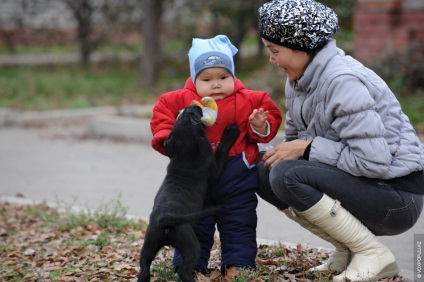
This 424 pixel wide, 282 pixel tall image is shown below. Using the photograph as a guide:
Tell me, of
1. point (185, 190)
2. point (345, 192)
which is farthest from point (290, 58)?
point (185, 190)

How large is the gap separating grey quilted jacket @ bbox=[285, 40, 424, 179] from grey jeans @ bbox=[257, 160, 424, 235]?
0.07 metres

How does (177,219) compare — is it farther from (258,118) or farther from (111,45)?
(111,45)

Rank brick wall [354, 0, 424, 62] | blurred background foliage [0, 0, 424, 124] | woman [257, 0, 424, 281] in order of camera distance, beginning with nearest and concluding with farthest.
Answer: woman [257, 0, 424, 281], brick wall [354, 0, 424, 62], blurred background foliage [0, 0, 424, 124]

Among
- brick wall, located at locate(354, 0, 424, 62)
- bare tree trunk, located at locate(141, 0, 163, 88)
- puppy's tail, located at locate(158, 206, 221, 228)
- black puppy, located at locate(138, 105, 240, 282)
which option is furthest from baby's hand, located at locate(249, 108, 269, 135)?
bare tree trunk, located at locate(141, 0, 163, 88)

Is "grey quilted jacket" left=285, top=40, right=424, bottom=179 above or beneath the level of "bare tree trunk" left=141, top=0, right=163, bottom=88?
above

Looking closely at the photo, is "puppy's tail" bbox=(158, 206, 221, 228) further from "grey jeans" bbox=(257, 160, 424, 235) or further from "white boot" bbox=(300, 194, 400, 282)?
"white boot" bbox=(300, 194, 400, 282)

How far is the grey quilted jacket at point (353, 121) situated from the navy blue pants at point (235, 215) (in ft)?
1.36

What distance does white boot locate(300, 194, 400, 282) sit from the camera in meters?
4.00

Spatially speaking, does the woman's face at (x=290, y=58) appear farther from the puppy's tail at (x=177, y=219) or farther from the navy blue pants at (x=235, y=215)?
the puppy's tail at (x=177, y=219)

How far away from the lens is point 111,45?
17.5 meters

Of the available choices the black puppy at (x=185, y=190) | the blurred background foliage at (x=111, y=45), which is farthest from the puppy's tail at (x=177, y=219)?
the blurred background foliage at (x=111, y=45)

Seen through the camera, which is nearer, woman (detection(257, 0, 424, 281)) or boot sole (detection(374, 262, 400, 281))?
woman (detection(257, 0, 424, 281))

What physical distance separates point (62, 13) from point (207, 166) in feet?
46.6

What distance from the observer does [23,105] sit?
42.8 ft
